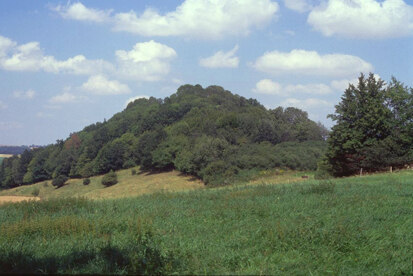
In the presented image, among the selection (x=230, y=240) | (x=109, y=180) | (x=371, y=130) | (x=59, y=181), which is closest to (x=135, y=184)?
(x=109, y=180)

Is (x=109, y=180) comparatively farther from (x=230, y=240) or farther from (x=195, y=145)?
(x=230, y=240)

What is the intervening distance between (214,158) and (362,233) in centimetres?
4510

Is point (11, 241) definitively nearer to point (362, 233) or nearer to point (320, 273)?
point (320, 273)

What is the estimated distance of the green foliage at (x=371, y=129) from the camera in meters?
32.3

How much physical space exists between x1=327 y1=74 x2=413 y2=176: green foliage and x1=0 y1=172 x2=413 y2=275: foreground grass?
24170 mm

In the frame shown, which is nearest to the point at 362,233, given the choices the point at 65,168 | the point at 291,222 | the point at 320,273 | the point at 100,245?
the point at 291,222

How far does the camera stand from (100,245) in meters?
6.37

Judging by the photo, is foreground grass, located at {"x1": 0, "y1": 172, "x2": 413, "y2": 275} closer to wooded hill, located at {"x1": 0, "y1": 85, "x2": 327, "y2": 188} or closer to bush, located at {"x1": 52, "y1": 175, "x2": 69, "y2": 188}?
wooded hill, located at {"x1": 0, "y1": 85, "x2": 327, "y2": 188}

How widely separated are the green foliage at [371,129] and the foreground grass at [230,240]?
2417cm

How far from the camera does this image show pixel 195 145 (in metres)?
54.7

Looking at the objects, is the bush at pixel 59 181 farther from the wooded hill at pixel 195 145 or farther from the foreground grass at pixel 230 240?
the foreground grass at pixel 230 240

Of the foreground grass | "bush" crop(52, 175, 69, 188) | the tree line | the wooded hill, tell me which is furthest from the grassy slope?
the foreground grass

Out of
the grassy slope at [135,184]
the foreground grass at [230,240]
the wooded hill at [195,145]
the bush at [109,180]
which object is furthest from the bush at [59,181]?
the foreground grass at [230,240]

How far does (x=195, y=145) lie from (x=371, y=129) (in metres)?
27.5
